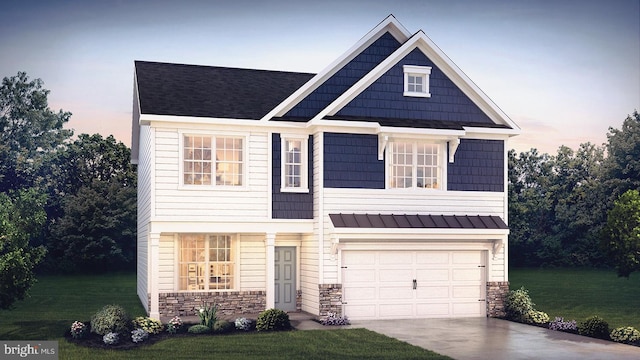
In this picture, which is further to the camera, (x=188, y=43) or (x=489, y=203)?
(x=188, y=43)

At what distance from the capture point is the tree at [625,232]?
27.9 metres

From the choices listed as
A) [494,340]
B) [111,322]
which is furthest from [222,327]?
[494,340]

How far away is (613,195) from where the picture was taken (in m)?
44.8

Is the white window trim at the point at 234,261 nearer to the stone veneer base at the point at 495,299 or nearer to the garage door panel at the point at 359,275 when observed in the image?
the garage door panel at the point at 359,275

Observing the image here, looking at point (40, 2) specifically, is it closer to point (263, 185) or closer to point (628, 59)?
point (263, 185)

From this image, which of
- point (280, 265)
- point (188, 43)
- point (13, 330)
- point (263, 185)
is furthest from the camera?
point (188, 43)

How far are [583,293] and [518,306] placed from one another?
13.9 meters

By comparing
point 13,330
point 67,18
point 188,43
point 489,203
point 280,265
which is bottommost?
point 13,330

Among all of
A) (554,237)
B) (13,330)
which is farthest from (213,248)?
(554,237)

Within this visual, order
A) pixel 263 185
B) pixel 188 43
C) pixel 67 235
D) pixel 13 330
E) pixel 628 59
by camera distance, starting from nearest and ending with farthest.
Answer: pixel 13 330 < pixel 263 185 < pixel 188 43 < pixel 628 59 < pixel 67 235

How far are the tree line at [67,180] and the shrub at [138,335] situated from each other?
93.8 ft

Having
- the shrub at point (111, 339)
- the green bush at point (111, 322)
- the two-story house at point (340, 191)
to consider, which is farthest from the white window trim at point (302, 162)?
the shrub at point (111, 339)

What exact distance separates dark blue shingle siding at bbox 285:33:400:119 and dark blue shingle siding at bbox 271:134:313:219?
1114 millimetres

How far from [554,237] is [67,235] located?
31296 mm
